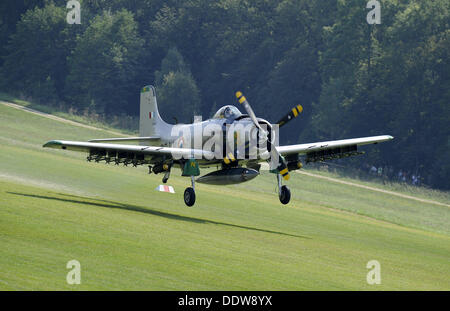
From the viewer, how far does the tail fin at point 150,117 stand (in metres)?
34.0

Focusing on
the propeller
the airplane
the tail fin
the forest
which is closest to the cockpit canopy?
the airplane

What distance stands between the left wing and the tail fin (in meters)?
7.29

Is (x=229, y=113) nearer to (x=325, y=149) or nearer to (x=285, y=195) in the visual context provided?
(x=285, y=195)

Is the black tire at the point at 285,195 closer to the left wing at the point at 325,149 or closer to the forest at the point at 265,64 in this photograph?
the left wing at the point at 325,149

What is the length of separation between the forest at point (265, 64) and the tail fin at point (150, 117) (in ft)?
179

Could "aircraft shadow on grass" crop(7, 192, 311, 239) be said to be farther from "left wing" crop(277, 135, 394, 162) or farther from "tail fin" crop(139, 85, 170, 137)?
"tail fin" crop(139, 85, 170, 137)

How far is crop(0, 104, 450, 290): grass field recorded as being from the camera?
1499 centimetres

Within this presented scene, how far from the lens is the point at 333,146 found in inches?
1139

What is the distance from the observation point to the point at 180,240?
19.9 meters

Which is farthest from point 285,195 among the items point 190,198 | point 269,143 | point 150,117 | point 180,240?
point 150,117

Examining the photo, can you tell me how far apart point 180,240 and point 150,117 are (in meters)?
15.7

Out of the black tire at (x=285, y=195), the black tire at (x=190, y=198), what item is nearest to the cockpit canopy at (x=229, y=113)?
the black tire at (x=190, y=198)
